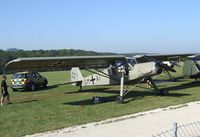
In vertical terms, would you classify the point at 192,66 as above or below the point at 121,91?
above

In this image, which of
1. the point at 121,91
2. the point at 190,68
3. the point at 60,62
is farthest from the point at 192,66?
the point at 60,62

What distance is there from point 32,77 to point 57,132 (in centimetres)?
2089

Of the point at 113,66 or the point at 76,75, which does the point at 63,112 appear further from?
the point at 76,75

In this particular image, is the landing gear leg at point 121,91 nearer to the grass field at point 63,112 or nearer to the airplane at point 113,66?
the airplane at point 113,66

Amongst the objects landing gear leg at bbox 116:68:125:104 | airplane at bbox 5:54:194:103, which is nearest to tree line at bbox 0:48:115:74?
airplane at bbox 5:54:194:103

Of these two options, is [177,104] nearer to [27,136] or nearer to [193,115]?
[193,115]

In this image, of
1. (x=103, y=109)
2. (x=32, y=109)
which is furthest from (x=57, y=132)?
(x=32, y=109)

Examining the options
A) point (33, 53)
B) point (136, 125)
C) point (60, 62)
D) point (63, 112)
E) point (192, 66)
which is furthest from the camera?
point (33, 53)

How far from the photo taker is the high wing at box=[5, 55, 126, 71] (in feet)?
61.0

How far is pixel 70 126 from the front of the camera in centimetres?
1366

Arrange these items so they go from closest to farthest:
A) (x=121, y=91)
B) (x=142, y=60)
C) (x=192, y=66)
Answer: (x=121, y=91) < (x=142, y=60) < (x=192, y=66)

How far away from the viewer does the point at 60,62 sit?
20.7m

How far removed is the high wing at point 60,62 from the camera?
1859cm

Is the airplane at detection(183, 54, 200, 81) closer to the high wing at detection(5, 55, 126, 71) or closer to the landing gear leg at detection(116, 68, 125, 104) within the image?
the high wing at detection(5, 55, 126, 71)
